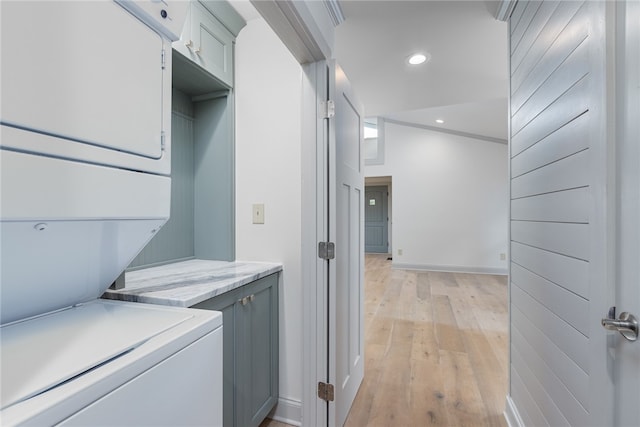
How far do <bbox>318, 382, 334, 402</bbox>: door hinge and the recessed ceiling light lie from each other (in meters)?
2.11

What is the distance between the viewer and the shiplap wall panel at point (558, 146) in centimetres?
87

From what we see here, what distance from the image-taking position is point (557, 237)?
1.03 meters

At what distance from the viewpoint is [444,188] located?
5590mm

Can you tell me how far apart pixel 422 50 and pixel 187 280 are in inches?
78.7

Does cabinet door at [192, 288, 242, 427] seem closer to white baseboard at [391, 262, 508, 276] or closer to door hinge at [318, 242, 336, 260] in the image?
door hinge at [318, 242, 336, 260]

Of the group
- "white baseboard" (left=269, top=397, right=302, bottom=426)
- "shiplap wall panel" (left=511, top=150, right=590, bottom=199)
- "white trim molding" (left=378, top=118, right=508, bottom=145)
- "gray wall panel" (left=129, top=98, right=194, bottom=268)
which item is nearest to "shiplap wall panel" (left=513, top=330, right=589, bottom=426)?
Answer: "shiplap wall panel" (left=511, top=150, right=590, bottom=199)

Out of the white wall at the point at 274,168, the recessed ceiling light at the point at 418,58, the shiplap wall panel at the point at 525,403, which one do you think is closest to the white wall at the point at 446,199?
the recessed ceiling light at the point at 418,58

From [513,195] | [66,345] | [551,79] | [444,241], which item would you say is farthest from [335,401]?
[444,241]

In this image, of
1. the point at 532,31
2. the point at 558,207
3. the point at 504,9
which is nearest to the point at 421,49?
the point at 504,9

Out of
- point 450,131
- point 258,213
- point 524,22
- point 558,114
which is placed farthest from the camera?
point 450,131

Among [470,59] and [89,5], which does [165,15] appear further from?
[470,59]

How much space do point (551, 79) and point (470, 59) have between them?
3.71 ft

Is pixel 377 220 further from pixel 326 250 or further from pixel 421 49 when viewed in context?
pixel 326 250

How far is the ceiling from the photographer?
5.08 feet
